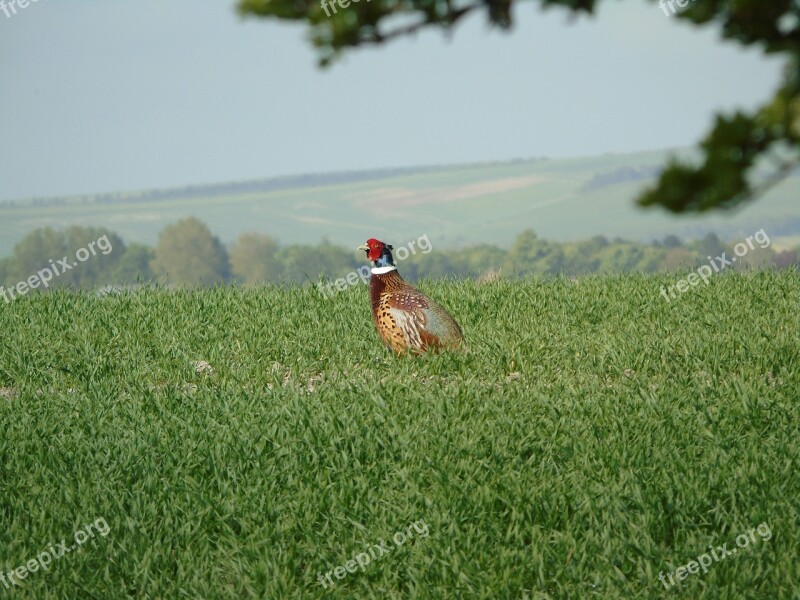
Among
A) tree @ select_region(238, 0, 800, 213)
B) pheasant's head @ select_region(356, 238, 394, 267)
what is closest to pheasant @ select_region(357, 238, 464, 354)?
pheasant's head @ select_region(356, 238, 394, 267)

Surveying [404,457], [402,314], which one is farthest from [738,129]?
[402,314]

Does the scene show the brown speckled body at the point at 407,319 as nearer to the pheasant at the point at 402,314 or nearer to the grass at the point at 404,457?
the pheasant at the point at 402,314

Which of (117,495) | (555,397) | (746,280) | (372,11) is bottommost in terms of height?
(746,280)

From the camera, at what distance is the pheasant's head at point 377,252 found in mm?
7062

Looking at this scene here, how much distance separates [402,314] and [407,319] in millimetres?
50

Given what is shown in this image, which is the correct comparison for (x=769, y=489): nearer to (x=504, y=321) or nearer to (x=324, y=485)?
(x=324, y=485)

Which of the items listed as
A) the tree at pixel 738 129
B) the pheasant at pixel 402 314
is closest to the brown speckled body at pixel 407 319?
the pheasant at pixel 402 314

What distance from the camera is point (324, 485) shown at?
5.03m

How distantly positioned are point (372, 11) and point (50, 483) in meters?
3.03

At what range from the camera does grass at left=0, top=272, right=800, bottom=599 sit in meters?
4.35

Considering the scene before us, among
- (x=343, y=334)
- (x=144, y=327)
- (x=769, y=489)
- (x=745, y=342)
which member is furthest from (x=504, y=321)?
(x=769, y=489)

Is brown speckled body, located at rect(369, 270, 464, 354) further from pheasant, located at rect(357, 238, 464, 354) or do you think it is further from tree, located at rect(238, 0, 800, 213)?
tree, located at rect(238, 0, 800, 213)

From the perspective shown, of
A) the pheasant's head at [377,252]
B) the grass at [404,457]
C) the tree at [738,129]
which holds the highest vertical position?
the tree at [738,129]

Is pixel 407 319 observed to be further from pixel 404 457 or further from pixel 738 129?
pixel 738 129
